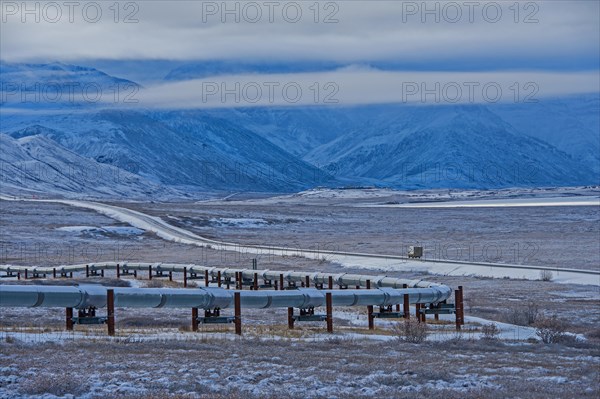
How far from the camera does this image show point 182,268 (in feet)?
177

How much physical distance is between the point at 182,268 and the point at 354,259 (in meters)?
15.5

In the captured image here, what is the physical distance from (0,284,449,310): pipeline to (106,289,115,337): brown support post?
425 mm

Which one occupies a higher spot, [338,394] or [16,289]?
[16,289]

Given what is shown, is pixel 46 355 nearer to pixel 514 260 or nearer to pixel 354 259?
pixel 354 259

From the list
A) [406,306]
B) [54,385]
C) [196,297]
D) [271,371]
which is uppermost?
[196,297]

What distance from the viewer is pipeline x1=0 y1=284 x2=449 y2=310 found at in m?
21.8

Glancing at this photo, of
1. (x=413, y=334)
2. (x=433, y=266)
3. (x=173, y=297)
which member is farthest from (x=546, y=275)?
(x=173, y=297)

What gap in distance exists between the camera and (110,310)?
22.2 meters

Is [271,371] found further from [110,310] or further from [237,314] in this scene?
[237,314]

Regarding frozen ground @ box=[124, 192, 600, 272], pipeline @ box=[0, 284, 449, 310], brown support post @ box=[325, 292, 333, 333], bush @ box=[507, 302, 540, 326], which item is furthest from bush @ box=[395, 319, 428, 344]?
frozen ground @ box=[124, 192, 600, 272]

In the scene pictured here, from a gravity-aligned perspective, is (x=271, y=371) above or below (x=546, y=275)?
below

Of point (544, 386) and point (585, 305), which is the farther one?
point (585, 305)

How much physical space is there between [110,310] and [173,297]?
2.31m

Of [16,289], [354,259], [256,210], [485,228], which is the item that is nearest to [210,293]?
[16,289]
